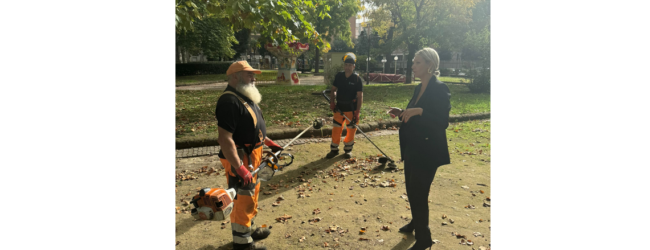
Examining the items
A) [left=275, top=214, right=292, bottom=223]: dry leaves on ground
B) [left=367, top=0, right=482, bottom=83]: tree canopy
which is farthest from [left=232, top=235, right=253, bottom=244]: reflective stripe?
[left=367, top=0, right=482, bottom=83]: tree canopy

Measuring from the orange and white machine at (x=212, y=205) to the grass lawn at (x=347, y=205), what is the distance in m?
1.10

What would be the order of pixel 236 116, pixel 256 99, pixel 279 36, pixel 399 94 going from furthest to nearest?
pixel 399 94 → pixel 279 36 → pixel 256 99 → pixel 236 116

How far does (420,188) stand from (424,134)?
52cm

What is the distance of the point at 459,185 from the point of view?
5.35 m

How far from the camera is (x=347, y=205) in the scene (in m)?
4.74

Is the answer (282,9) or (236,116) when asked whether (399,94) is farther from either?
(236,116)

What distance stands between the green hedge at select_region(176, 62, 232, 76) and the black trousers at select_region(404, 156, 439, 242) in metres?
26.0

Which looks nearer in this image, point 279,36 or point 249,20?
point 249,20

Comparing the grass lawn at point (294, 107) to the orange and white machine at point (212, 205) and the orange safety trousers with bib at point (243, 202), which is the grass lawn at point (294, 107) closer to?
the orange safety trousers with bib at point (243, 202)

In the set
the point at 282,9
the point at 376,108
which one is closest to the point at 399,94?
the point at 376,108

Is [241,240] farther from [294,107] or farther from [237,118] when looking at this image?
[294,107]

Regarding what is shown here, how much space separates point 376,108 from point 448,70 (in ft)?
41.6

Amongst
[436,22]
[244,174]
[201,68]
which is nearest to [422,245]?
[244,174]

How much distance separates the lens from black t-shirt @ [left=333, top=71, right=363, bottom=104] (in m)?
6.68
